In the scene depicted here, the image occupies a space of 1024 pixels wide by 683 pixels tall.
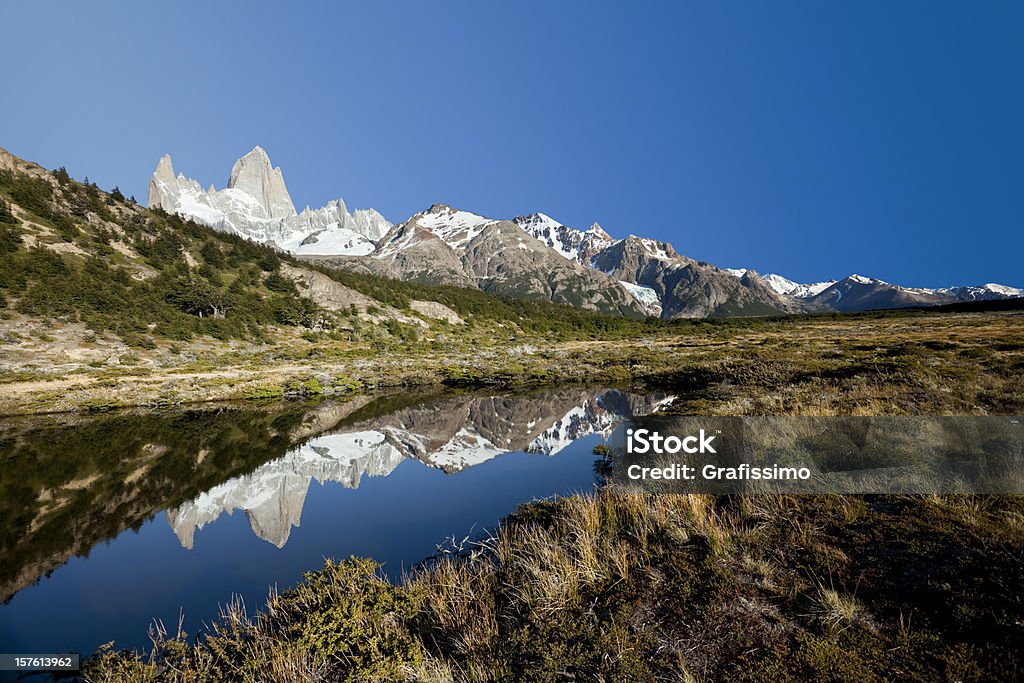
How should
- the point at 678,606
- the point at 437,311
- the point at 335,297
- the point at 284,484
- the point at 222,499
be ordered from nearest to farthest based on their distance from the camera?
1. the point at 678,606
2. the point at 222,499
3. the point at 284,484
4. the point at 335,297
5. the point at 437,311

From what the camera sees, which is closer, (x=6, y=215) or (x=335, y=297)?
(x=6, y=215)

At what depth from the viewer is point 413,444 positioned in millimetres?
19062

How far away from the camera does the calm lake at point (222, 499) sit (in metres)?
8.29

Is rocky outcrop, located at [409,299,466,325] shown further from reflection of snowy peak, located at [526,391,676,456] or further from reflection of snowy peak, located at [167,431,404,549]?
reflection of snowy peak, located at [167,431,404,549]

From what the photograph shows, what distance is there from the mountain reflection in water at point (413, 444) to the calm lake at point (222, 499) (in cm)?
9

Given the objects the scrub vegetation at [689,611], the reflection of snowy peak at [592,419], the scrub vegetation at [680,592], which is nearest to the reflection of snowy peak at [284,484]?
the scrub vegetation at [680,592]

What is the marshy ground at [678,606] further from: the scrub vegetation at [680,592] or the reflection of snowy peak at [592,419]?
the reflection of snowy peak at [592,419]

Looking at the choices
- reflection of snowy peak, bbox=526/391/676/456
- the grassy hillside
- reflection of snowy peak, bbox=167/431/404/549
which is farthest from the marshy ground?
the grassy hillside

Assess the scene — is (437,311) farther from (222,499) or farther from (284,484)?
(222,499)

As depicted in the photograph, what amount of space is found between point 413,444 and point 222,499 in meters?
7.87

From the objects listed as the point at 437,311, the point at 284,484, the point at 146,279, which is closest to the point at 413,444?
the point at 284,484

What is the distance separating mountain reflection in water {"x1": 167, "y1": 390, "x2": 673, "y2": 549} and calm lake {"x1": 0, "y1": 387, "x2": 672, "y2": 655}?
9cm

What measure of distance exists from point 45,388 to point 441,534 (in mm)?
36243

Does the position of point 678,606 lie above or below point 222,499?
above
